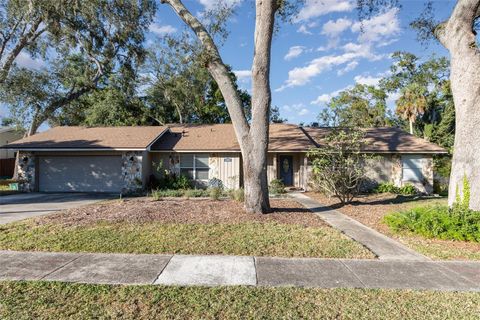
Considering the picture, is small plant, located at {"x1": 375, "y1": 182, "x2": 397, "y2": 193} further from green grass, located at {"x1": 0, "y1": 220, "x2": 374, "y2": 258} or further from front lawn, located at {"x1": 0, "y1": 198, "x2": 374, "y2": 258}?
green grass, located at {"x1": 0, "y1": 220, "x2": 374, "y2": 258}

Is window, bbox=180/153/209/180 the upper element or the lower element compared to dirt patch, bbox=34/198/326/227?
upper

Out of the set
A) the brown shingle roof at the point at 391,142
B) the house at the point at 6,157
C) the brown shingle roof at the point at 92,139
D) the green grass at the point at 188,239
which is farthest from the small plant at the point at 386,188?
the house at the point at 6,157

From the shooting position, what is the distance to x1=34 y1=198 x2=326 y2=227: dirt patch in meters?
9.30

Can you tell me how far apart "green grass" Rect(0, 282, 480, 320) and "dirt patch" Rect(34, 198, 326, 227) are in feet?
15.0

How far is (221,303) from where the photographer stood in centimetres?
419

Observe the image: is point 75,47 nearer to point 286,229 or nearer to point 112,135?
point 112,135

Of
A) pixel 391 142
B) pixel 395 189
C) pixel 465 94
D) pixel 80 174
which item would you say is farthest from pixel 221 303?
pixel 391 142

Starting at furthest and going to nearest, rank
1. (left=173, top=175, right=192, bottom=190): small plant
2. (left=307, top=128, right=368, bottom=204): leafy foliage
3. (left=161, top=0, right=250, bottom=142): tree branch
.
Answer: (left=173, top=175, right=192, bottom=190): small plant → (left=307, top=128, right=368, bottom=204): leafy foliage → (left=161, top=0, right=250, bottom=142): tree branch

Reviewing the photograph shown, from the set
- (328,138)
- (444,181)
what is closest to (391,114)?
(444,181)

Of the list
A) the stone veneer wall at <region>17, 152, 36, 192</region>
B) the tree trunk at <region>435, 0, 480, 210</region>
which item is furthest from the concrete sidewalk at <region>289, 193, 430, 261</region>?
the stone veneer wall at <region>17, 152, 36, 192</region>

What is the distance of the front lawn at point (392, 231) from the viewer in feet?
21.5

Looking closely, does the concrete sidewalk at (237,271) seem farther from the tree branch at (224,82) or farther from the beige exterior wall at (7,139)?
the beige exterior wall at (7,139)

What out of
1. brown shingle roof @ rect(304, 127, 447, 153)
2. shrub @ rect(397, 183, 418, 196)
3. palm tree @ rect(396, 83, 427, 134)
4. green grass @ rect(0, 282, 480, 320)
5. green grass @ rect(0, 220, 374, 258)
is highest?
palm tree @ rect(396, 83, 427, 134)

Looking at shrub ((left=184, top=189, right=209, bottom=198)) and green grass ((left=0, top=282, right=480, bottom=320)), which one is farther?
shrub ((left=184, top=189, right=209, bottom=198))
